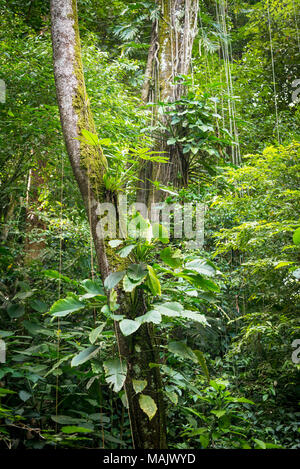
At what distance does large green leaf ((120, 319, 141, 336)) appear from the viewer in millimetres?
1687

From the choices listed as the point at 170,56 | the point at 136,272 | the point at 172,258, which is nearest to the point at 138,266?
the point at 136,272

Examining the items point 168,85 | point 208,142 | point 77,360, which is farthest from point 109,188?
point 168,85

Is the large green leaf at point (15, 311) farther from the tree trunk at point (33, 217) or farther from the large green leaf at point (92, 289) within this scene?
the tree trunk at point (33, 217)

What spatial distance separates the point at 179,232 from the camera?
3.75m

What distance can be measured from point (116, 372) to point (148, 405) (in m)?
0.21

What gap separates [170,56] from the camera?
15.4ft

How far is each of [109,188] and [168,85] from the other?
2.93 metres

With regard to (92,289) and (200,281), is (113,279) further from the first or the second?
(200,281)

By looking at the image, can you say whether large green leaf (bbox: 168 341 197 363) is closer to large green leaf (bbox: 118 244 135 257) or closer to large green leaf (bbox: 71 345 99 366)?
large green leaf (bbox: 71 345 99 366)

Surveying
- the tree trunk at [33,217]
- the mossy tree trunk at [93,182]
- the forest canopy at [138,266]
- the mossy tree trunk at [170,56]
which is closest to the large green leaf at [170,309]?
the forest canopy at [138,266]

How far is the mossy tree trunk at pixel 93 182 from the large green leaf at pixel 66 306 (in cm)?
20

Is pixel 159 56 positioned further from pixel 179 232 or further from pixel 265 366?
pixel 265 366

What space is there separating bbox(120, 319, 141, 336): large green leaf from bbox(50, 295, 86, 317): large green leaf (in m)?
0.31

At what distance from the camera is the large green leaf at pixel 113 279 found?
1871 mm
